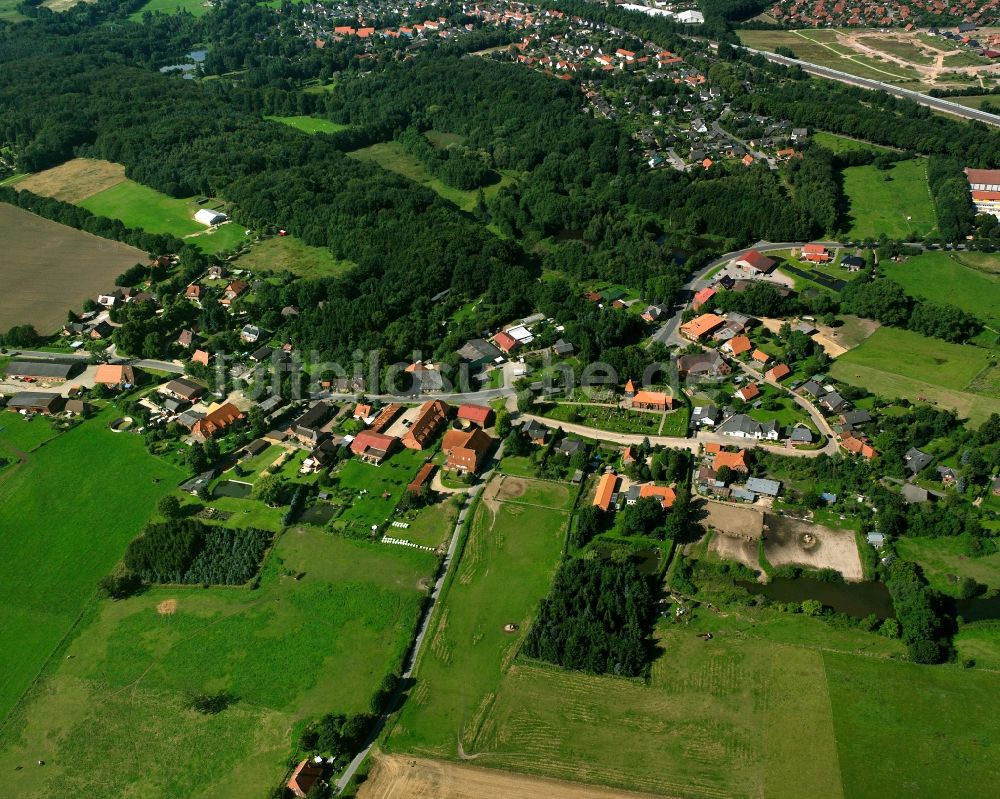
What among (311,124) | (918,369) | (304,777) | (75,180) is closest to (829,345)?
(918,369)

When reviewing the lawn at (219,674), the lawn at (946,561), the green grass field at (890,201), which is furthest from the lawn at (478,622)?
the green grass field at (890,201)

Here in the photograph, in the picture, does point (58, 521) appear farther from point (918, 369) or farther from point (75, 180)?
point (75, 180)

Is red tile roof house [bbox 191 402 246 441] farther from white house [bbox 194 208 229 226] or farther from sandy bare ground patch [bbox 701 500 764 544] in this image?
white house [bbox 194 208 229 226]

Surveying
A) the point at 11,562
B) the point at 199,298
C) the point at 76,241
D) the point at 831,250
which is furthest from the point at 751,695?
the point at 76,241

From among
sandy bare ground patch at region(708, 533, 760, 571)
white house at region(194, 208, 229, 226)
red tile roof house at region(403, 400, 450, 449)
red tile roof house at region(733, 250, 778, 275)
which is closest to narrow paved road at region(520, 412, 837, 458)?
red tile roof house at region(403, 400, 450, 449)

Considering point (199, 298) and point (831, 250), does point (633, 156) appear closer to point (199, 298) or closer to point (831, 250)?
point (831, 250)
